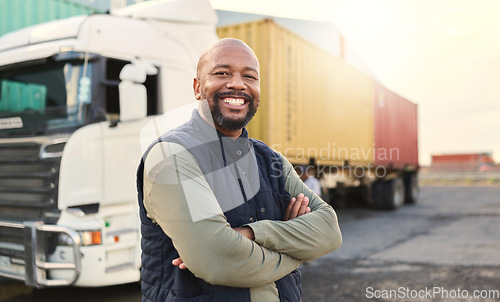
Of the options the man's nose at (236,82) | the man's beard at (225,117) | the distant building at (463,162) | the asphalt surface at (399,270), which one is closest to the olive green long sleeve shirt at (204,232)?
the man's beard at (225,117)

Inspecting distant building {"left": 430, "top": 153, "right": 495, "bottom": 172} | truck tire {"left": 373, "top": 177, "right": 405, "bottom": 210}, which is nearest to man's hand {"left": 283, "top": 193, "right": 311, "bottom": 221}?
truck tire {"left": 373, "top": 177, "right": 405, "bottom": 210}

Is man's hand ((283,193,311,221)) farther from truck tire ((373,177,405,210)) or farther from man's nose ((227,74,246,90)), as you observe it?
truck tire ((373,177,405,210))

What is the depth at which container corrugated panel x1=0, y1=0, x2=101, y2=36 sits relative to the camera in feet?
23.1

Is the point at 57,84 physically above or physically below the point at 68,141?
above

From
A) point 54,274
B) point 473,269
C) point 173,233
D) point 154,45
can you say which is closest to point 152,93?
point 154,45

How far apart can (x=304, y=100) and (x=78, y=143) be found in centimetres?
499

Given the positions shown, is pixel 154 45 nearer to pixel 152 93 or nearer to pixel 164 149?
pixel 152 93

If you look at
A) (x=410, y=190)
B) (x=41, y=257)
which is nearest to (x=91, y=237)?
(x=41, y=257)

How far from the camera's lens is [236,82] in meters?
1.53

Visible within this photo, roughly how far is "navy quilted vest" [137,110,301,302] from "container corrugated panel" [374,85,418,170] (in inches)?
419

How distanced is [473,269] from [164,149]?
551cm

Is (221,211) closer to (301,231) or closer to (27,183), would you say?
(301,231)

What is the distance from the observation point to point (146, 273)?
1.50 m

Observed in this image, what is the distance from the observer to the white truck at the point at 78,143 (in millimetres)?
3811
